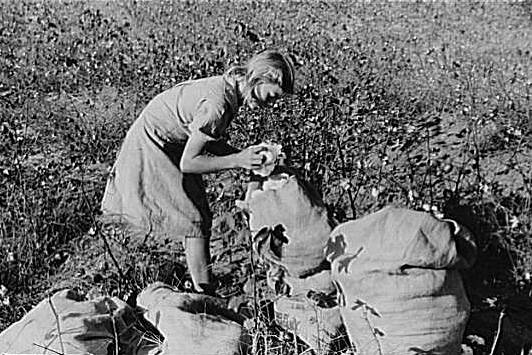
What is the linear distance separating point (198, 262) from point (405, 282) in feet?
4.01

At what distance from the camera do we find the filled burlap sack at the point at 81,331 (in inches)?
92.5

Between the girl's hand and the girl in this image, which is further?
the girl

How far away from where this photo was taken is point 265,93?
282 centimetres

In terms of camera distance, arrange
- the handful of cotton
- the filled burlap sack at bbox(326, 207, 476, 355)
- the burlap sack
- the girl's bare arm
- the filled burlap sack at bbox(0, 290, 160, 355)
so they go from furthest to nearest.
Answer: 1. the girl's bare arm
2. the handful of cotton
3. the burlap sack
4. the filled burlap sack at bbox(0, 290, 160, 355)
5. the filled burlap sack at bbox(326, 207, 476, 355)

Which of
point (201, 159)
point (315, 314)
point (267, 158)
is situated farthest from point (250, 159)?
point (315, 314)

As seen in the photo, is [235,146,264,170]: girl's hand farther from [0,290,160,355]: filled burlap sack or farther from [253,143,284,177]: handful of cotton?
[0,290,160,355]: filled burlap sack

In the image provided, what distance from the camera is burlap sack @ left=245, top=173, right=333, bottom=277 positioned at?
2.46m

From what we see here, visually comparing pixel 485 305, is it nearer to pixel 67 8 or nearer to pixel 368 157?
pixel 368 157

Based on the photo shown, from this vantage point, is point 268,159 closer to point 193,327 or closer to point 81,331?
point 193,327

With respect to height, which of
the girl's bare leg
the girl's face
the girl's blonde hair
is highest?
the girl's blonde hair

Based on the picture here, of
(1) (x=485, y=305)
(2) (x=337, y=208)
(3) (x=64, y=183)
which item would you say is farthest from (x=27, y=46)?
(1) (x=485, y=305)

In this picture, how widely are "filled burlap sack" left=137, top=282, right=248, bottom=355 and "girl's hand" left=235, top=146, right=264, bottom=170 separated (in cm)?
48

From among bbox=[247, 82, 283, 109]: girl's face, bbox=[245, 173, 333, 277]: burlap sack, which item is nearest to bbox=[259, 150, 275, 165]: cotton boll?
bbox=[245, 173, 333, 277]: burlap sack

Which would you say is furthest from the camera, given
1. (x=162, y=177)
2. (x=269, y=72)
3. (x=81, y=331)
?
(x=162, y=177)
